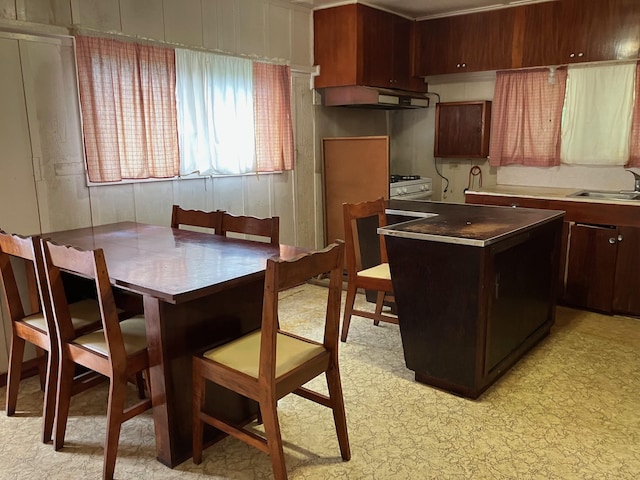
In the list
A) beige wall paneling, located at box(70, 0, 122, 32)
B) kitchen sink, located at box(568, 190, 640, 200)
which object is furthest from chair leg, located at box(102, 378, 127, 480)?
kitchen sink, located at box(568, 190, 640, 200)

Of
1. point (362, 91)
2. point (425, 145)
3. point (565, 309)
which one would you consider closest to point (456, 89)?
point (425, 145)

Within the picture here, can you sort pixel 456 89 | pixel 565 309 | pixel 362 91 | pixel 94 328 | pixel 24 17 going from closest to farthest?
pixel 94 328
pixel 24 17
pixel 565 309
pixel 362 91
pixel 456 89

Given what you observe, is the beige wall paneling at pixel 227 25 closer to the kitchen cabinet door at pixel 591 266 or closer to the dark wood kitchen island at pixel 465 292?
the dark wood kitchen island at pixel 465 292

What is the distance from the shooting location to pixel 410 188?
4.73 m

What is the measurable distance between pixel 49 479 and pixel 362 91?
11.6 ft

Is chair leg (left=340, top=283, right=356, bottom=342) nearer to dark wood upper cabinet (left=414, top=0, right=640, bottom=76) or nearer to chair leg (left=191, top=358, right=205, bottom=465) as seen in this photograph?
chair leg (left=191, top=358, right=205, bottom=465)

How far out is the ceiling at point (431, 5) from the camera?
4.23 meters

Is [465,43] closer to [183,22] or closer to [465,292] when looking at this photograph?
[183,22]

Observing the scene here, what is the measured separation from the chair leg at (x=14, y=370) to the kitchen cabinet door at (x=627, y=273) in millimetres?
3854

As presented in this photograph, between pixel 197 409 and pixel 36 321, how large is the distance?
954mm

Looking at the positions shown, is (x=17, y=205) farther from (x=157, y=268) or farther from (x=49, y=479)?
(x=49, y=479)

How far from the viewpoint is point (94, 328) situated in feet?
7.65

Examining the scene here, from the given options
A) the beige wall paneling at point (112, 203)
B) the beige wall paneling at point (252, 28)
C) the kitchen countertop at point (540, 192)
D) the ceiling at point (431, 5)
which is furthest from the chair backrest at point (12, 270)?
the kitchen countertop at point (540, 192)

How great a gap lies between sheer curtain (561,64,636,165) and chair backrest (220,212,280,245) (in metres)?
2.98
